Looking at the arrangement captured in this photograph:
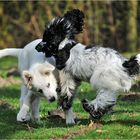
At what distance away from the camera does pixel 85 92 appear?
14.7 metres

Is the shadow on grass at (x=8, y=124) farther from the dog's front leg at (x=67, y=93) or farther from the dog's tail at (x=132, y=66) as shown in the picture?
the dog's tail at (x=132, y=66)

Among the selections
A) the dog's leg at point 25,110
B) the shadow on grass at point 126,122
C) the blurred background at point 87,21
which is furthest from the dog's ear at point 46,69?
the blurred background at point 87,21

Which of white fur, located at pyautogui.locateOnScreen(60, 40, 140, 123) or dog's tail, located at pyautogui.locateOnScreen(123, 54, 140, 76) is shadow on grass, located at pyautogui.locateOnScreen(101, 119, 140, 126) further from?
dog's tail, located at pyautogui.locateOnScreen(123, 54, 140, 76)

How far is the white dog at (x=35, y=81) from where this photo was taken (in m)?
9.89

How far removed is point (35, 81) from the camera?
9953mm

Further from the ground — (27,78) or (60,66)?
(60,66)

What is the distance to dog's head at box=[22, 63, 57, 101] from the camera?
9.85 meters

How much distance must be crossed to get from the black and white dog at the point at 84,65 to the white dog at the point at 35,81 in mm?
190

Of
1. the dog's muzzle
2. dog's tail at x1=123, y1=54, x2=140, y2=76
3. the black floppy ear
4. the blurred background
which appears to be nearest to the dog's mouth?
the dog's muzzle

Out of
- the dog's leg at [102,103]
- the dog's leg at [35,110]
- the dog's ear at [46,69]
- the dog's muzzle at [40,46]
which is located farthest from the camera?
the dog's leg at [35,110]

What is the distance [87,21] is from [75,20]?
55.7ft

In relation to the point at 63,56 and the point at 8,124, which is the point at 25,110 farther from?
the point at 63,56

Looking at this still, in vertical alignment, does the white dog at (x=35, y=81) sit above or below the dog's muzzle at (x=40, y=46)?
below

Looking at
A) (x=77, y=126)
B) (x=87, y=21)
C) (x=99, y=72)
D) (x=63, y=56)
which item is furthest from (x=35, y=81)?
(x=87, y=21)
